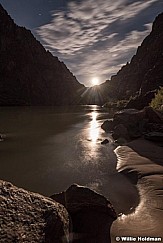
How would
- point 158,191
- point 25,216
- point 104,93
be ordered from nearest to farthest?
point 25,216
point 158,191
point 104,93

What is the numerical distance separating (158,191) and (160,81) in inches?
2303

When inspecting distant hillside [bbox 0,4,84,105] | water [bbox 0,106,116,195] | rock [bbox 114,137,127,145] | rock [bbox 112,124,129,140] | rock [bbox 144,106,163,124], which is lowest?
water [bbox 0,106,116,195]

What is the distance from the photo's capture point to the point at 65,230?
10.4 ft

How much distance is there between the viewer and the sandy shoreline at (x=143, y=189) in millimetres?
4539

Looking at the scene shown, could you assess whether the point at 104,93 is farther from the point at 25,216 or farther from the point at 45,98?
the point at 25,216

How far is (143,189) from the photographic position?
6.56 m

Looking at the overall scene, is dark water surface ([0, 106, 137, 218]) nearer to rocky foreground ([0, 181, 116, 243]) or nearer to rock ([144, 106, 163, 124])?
rocky foreground ([0, 181, 116, 243])

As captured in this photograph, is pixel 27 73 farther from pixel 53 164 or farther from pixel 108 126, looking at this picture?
pixel 53 164

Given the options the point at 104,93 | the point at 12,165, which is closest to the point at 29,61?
the point at 104,93

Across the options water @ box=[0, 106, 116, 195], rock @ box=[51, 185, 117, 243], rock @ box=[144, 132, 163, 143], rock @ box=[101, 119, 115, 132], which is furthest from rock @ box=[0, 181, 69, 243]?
rock @ box=[101, 119, 115, 132]

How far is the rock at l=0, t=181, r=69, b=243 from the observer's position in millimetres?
2662

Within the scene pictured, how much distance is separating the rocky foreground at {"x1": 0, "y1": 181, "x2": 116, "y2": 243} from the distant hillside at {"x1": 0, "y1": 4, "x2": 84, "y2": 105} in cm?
10362

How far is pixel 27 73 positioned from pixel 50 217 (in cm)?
15347

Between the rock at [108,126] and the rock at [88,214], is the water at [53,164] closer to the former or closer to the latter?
the rock at [88,214]
